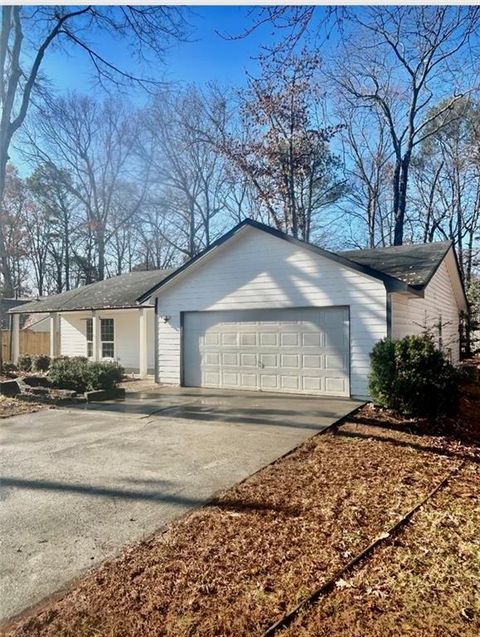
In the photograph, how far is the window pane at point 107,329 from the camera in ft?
57.1

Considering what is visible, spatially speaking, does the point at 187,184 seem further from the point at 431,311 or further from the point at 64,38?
the point at 431,311

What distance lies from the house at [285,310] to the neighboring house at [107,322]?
235cm

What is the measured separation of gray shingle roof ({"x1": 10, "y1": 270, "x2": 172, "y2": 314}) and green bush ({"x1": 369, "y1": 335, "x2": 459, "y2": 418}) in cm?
942

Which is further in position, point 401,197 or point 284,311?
point 401,197

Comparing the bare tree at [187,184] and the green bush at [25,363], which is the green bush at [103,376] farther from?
the bare tree at [187,184]

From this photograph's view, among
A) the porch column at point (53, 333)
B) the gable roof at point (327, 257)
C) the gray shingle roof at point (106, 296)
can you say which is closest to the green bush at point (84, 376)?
the gable roof at point (327, 257)

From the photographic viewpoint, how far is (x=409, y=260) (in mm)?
11266

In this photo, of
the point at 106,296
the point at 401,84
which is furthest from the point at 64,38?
the point at 401,84

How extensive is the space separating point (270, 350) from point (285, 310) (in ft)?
3.68

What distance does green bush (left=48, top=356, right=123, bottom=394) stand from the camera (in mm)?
10844

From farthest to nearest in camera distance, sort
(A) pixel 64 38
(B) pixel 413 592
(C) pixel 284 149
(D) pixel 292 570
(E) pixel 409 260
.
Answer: (C) pixel 284 149
(E) pixel 409 260
(A) pixel 64 38
(D) pixel 292 570
(B) pixel 413 592

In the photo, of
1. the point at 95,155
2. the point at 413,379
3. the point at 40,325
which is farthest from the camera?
the point at 40,325

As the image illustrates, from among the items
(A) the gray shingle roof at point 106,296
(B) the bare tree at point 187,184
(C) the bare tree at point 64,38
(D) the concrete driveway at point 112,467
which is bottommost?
(D) the concrete driveway at point 112,467

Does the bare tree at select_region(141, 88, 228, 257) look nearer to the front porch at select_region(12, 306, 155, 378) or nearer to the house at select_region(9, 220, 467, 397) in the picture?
the front porch at select_region(12, 306, 155, 378)
